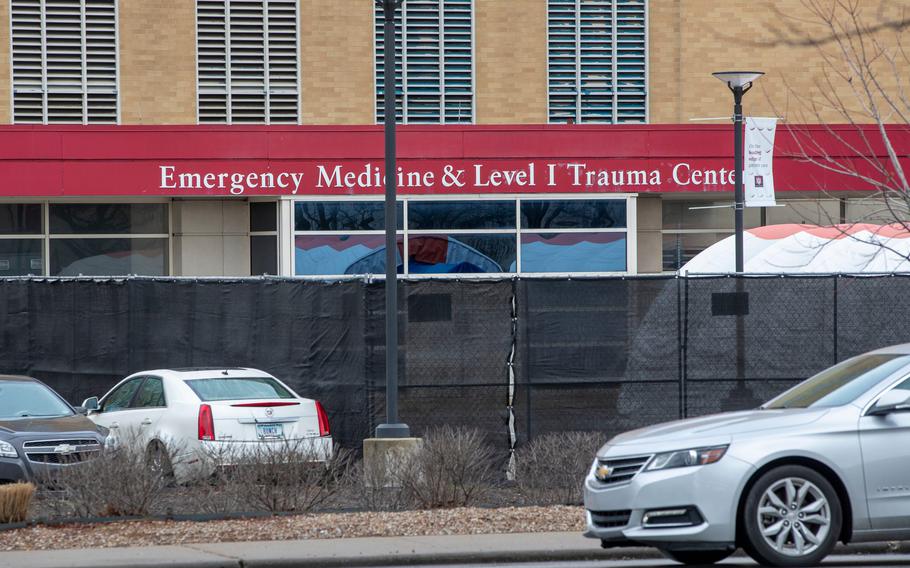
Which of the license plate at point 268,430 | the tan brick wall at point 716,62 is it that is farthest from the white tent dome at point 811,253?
the license plate at point 268,430

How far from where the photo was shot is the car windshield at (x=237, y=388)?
1452 centimetres

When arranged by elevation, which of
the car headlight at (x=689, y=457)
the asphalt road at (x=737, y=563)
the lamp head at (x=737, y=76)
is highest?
the lamp head at (x=737, y=76)

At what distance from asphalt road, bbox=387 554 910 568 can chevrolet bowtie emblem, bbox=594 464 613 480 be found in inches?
38.1

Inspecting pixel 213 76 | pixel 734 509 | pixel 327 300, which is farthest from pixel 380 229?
pixel 734 509

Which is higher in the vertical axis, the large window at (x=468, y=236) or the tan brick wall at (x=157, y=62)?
the tan brick wall at (x=157, y=62)

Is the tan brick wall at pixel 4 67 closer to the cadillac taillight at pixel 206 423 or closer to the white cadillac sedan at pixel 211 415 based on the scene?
the white cadillac sedan at pixel 211 415

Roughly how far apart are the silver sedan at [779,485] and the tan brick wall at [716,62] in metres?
17.5

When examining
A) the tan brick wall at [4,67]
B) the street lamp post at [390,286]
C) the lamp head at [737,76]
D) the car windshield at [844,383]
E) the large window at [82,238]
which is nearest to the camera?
the car windshield at [844,383]

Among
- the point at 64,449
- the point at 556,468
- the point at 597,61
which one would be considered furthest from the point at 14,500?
the point at 597,61

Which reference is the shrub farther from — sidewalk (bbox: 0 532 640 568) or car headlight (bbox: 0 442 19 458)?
car headlight (bbox: 0 442 19 458)

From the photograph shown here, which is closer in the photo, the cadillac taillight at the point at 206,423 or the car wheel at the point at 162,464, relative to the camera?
the car wheel at the point at 162,464

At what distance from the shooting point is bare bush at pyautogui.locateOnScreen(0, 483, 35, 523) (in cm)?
1130

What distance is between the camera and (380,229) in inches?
953

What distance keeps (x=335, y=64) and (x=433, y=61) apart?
74.0 inches
